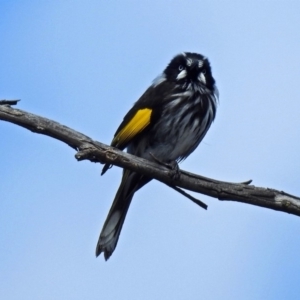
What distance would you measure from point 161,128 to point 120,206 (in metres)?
0.88

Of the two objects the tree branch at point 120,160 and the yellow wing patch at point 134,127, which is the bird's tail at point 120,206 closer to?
the yellow wing patch at point 134,127

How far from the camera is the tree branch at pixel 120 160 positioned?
4.86m

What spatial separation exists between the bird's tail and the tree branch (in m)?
1.57

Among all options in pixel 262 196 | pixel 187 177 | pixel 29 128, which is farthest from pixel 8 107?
pixel 262 196

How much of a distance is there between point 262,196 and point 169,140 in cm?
188

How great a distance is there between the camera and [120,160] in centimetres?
501

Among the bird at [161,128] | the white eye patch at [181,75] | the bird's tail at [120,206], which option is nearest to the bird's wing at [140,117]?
the bird at [161,128]

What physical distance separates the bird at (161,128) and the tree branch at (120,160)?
1.44m

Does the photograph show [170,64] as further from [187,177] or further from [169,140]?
[187,177]

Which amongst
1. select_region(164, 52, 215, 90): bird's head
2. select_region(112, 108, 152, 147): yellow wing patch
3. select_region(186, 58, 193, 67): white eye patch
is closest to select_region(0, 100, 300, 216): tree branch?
select_region(112, 108, 152, 147): yellow wing patch

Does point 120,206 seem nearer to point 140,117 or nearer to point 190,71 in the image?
point 140,117

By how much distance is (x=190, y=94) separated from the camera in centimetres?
691

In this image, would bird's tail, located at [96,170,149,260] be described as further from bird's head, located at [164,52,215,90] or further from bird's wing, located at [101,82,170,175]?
bird's head, located at [164,52,215,90]

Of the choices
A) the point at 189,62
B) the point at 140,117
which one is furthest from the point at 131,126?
the point at 189,62
